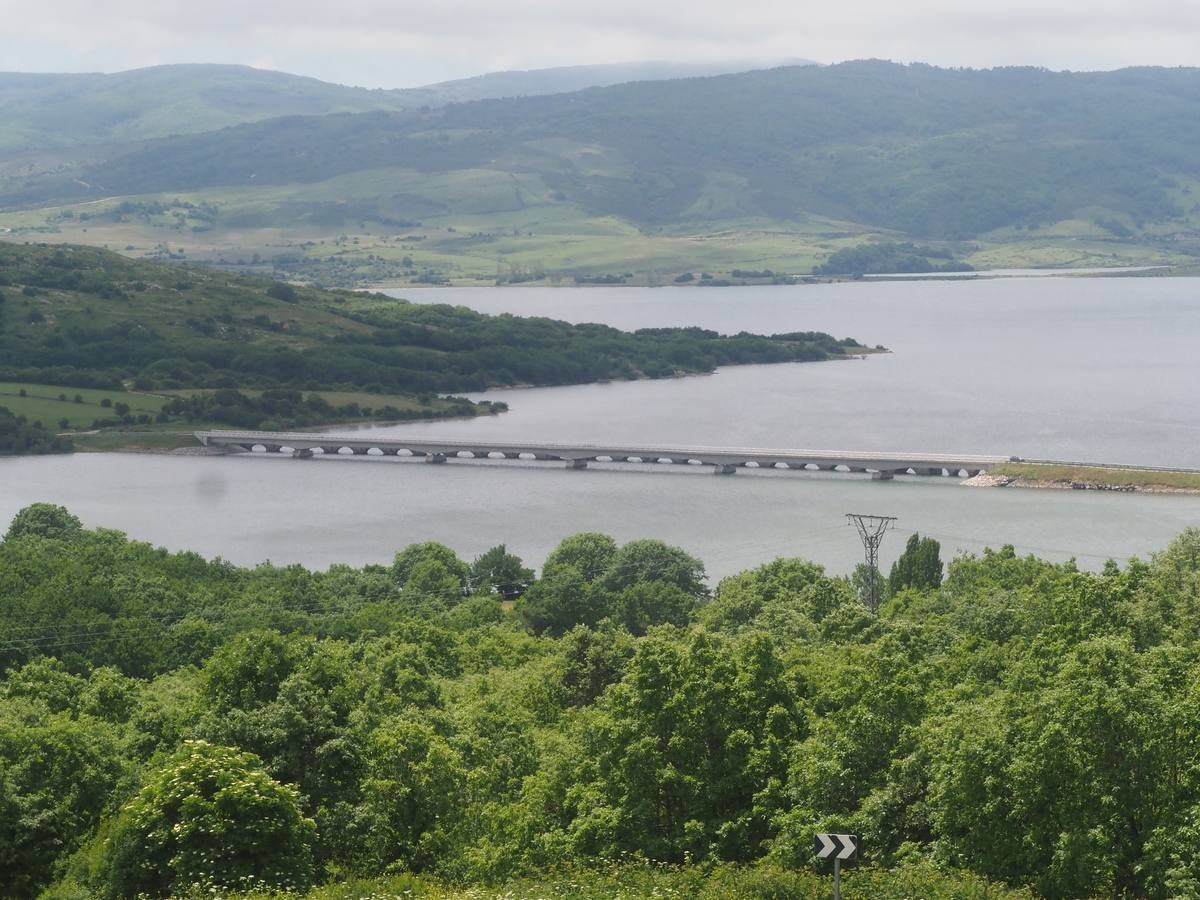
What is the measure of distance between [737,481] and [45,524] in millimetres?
34259

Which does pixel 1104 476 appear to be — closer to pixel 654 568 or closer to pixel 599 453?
pixel 599 453

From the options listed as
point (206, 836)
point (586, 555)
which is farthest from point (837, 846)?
point (586, 555)

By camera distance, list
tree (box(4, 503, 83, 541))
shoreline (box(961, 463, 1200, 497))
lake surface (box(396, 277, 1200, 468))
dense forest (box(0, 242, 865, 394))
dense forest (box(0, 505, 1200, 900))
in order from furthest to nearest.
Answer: dense forest (box(0, 242, 865, 394)), lake surface (box(396, 277, 1200, 468)), shoreline (box(961, 463, 1200, 497)), tree (box(4, 503, 83, 541)), dense forest (box(0, 505, 1200, 900))

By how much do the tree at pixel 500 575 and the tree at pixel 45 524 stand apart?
16.0m

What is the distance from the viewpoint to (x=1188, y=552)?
4191cm

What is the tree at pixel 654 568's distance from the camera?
194 ft

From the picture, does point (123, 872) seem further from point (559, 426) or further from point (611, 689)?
point (559, 426)

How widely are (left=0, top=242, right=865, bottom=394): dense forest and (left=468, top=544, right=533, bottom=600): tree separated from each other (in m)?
62.3

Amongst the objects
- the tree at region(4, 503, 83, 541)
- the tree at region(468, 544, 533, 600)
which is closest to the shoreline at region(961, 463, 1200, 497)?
the tree at region(468, 544, 533, 600)

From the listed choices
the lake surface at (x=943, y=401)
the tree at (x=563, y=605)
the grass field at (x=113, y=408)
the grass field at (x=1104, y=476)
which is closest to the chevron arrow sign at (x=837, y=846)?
the tree at (x=563, y=605)

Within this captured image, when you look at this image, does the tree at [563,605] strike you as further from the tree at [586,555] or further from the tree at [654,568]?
the tree at [586,555]

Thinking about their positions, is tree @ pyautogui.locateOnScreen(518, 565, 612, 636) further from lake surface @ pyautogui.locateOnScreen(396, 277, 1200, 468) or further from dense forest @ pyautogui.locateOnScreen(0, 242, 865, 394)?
dense forest @ pyautogui.locateOnScreen(0, 242, 865, 394)

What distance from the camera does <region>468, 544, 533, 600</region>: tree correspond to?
62.3 metres

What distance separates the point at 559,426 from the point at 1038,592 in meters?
77.0
